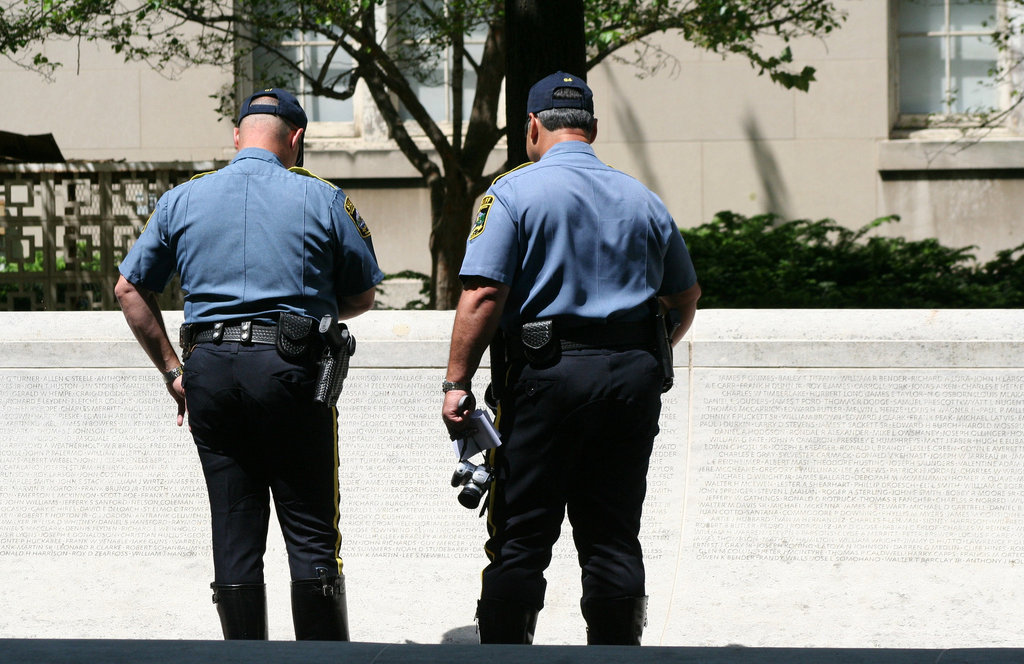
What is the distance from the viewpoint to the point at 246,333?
11.2 ft

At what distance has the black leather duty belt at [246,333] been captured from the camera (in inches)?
134

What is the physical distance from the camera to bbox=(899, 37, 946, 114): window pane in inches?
509

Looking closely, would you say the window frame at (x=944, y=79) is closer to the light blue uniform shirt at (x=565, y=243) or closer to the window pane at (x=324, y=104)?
the window pane at (x=324, y=104)

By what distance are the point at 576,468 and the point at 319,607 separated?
2.95ft

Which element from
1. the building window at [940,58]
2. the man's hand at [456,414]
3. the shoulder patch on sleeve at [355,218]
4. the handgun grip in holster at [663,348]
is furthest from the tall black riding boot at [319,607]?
the building window at [940,58]

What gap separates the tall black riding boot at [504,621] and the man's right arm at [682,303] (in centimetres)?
99

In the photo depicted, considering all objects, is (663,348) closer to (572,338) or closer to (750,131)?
(572,338)

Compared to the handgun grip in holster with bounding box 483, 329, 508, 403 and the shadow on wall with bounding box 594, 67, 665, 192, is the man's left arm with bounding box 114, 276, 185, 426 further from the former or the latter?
the shadow on wall with bounding box 594, 67, 665, 192

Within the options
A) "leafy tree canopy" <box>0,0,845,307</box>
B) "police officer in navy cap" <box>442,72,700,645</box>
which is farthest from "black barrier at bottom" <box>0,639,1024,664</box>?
"leafy tree canopy" <box>0,0,845,307</box>

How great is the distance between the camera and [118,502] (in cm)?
511

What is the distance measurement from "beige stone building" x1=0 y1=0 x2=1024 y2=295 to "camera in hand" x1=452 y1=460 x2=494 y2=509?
9.34 m

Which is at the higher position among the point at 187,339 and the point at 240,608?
the point at 187,339

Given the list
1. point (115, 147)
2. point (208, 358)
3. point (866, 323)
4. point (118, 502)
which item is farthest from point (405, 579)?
point (115, 147)

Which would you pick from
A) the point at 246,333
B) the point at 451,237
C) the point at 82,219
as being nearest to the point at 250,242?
the point at 246,333
